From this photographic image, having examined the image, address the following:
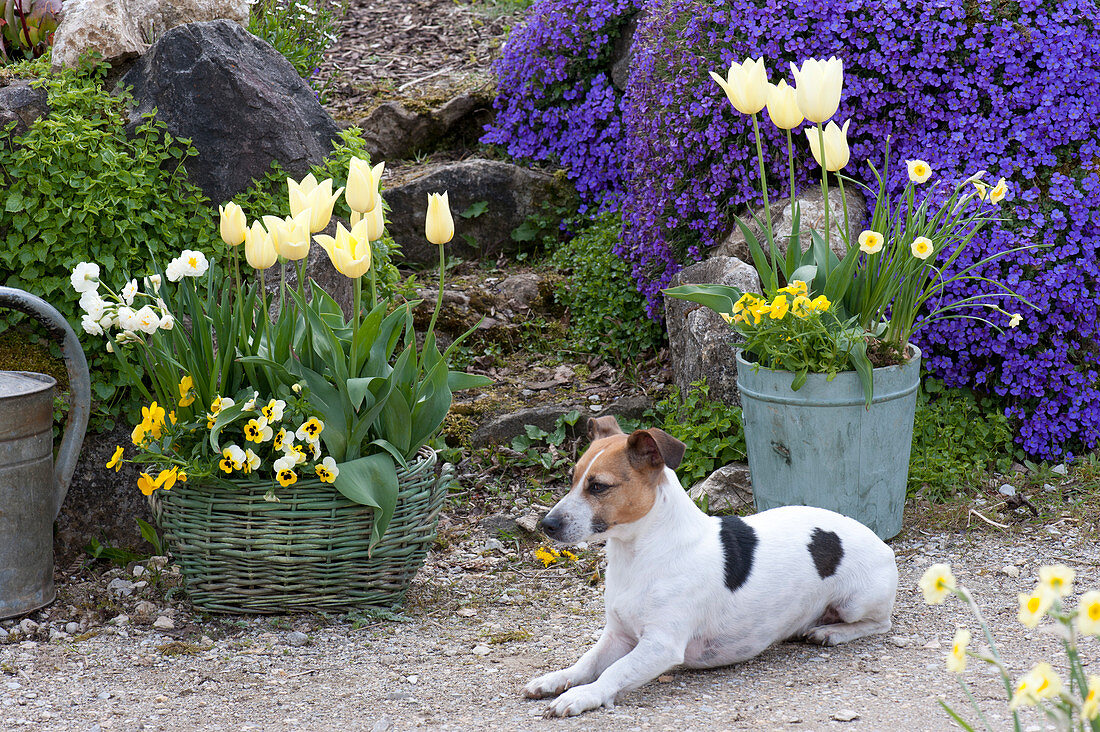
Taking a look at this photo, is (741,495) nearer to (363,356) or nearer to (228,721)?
(363,356)

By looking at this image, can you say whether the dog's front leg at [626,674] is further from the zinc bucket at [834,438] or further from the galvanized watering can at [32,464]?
the galvanized watering can at [32,464]

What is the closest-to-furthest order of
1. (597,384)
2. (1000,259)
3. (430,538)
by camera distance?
(430,538)
(1000,259)
(597,384)

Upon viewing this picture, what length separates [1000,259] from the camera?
16.6ft

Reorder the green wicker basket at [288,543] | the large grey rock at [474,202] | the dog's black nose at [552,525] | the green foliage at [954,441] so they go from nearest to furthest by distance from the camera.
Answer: the dog's black nose at [552,525] → the green wicker basket at [288,543] → the green foliage at [954,441] → the large grey rock at [474,202]

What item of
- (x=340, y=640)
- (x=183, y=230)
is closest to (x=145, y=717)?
(x=340, y=640)

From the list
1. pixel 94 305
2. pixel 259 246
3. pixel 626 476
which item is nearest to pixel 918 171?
pixel 626 476

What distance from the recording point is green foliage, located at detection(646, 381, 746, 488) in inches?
197

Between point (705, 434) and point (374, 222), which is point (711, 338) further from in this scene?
point (374, 222)

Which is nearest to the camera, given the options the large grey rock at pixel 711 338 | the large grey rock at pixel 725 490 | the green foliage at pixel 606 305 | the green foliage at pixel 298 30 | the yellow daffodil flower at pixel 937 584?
the yellow daffodil flower at pixel 937 584

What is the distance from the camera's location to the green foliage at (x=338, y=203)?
4828mm

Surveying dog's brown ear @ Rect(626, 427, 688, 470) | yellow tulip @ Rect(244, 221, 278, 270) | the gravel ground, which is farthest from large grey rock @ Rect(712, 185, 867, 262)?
yellow tulip @ Rect(244, 221, 278, 270)

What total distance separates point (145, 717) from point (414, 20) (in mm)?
7388

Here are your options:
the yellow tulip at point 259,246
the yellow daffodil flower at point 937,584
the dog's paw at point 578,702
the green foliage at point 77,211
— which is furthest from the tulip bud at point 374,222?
the yellow daffodil flower at point 937,584

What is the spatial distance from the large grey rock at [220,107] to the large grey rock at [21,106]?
1.25 feet
